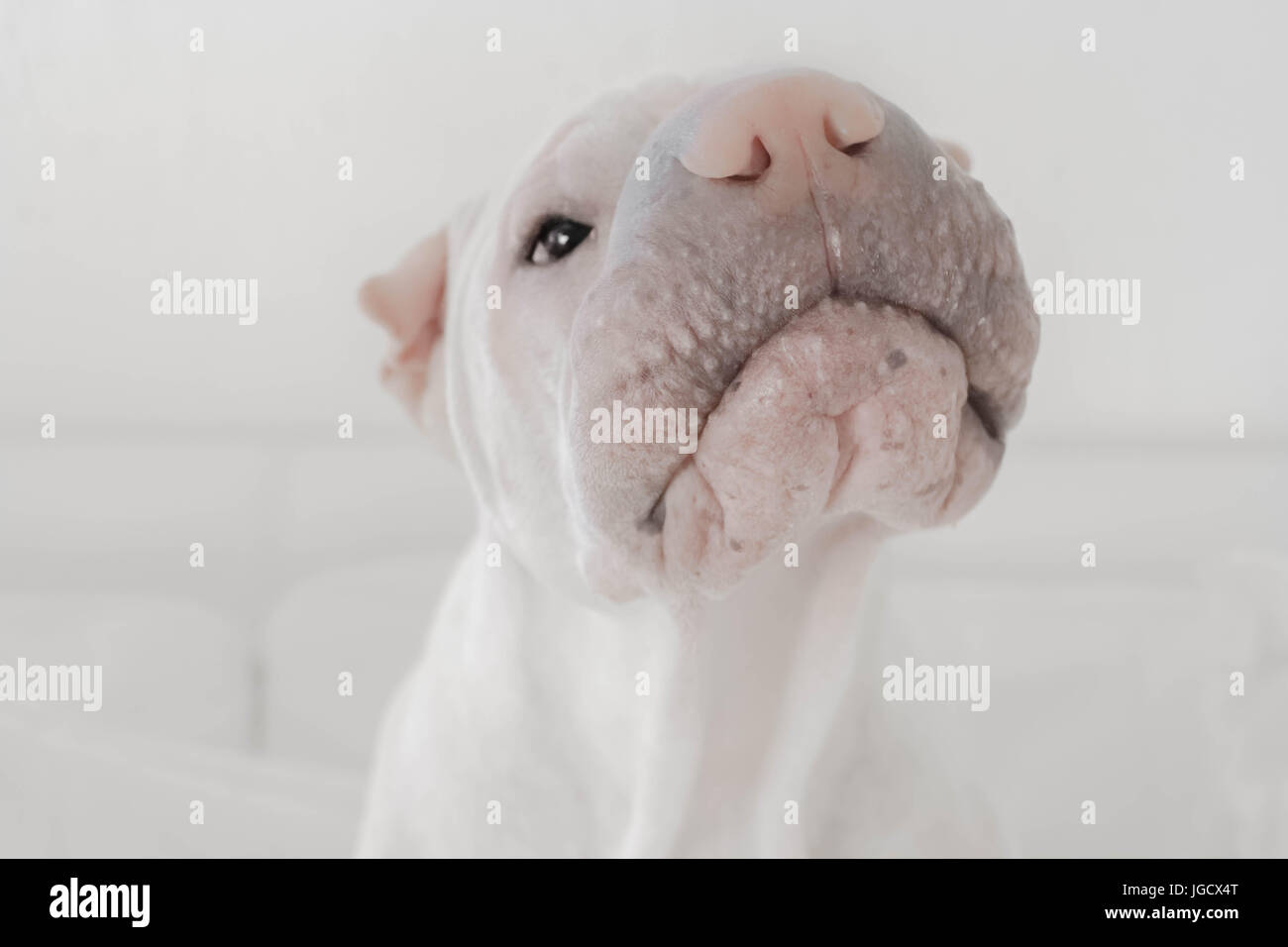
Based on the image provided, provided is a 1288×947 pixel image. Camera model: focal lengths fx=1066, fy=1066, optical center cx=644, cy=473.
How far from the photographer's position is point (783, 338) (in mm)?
608

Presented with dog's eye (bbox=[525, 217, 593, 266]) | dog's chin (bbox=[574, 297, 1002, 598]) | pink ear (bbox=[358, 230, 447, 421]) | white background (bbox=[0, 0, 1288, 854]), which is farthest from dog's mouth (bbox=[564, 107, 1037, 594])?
white background (bbox=[0, 0, 1288, 854])

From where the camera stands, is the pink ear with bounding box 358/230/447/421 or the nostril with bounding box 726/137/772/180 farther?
the pink ear with bounding box 358/230/447/421

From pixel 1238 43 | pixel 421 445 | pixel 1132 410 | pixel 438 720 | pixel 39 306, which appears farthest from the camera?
pixel 421 445

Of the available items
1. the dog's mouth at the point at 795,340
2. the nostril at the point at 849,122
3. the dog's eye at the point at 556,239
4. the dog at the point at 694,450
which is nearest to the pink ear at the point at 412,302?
the dog at the point at 694,450

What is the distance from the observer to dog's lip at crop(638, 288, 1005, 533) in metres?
0.61

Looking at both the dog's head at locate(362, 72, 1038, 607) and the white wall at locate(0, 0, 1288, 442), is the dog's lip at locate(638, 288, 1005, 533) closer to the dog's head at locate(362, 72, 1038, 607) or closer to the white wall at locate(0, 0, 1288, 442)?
the dog's head at locate(362, 72, 1038, 607)

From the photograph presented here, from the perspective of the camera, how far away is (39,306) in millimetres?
1656

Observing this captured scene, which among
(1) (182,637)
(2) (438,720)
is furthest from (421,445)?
(2) (438,720)

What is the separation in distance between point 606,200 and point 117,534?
4.69 ft

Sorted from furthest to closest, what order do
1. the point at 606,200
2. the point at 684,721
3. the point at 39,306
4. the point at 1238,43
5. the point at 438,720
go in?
the point at 39,306, the point at 1238,43, the point at 438,720, the point at 684,721, the point at 606,200

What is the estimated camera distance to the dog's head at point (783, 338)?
1.96ft

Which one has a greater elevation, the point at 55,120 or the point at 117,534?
the point at 55,120

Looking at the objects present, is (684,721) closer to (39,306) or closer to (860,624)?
(860,624)

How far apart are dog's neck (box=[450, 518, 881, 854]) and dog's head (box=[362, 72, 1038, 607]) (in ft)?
0.45
